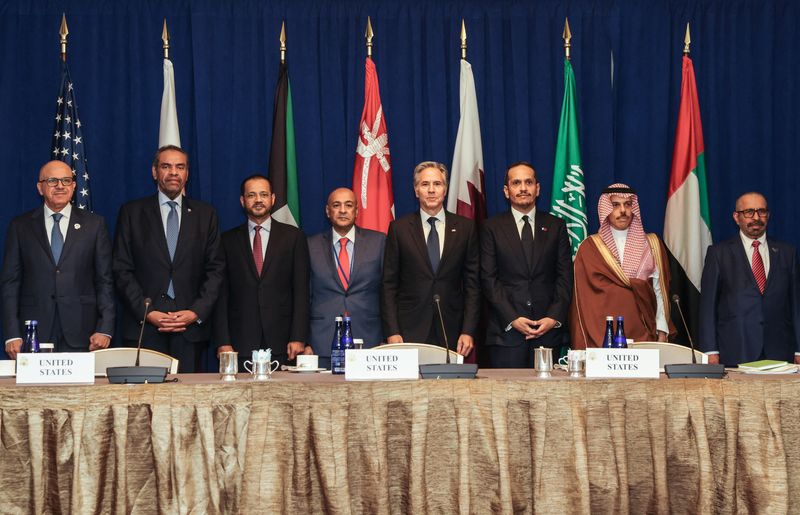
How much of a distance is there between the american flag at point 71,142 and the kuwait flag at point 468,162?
222 centimetres

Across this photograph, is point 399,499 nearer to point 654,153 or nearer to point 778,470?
point 778,470

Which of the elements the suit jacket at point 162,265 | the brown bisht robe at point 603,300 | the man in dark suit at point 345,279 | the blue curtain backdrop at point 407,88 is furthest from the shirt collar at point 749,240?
the suit jacket at point 162,265

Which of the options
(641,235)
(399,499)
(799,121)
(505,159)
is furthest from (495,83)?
(399,499)

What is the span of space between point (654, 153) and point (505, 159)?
977 mm

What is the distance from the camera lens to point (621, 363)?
2.94 m

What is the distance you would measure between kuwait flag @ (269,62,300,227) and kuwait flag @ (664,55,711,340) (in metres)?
2.35

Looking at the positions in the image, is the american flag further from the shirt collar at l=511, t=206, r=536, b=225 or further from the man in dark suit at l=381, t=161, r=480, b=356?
the shirt collar at l=511, t=206, r=536, b=225

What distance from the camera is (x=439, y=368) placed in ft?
9.54

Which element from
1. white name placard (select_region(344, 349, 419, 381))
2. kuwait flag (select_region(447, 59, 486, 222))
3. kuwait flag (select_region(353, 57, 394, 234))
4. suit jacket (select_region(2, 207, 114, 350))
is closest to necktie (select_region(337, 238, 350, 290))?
kuwait flag (select_region(353, 57, 394, 234))

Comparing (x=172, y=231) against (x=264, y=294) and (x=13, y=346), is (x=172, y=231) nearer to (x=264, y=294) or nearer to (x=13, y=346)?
(x=264, y=294)

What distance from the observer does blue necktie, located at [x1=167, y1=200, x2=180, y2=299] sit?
471 centimetres

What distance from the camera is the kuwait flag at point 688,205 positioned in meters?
5.52

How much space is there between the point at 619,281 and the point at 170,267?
2.38 metres

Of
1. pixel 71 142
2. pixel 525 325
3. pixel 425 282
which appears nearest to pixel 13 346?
pixel 71 142
